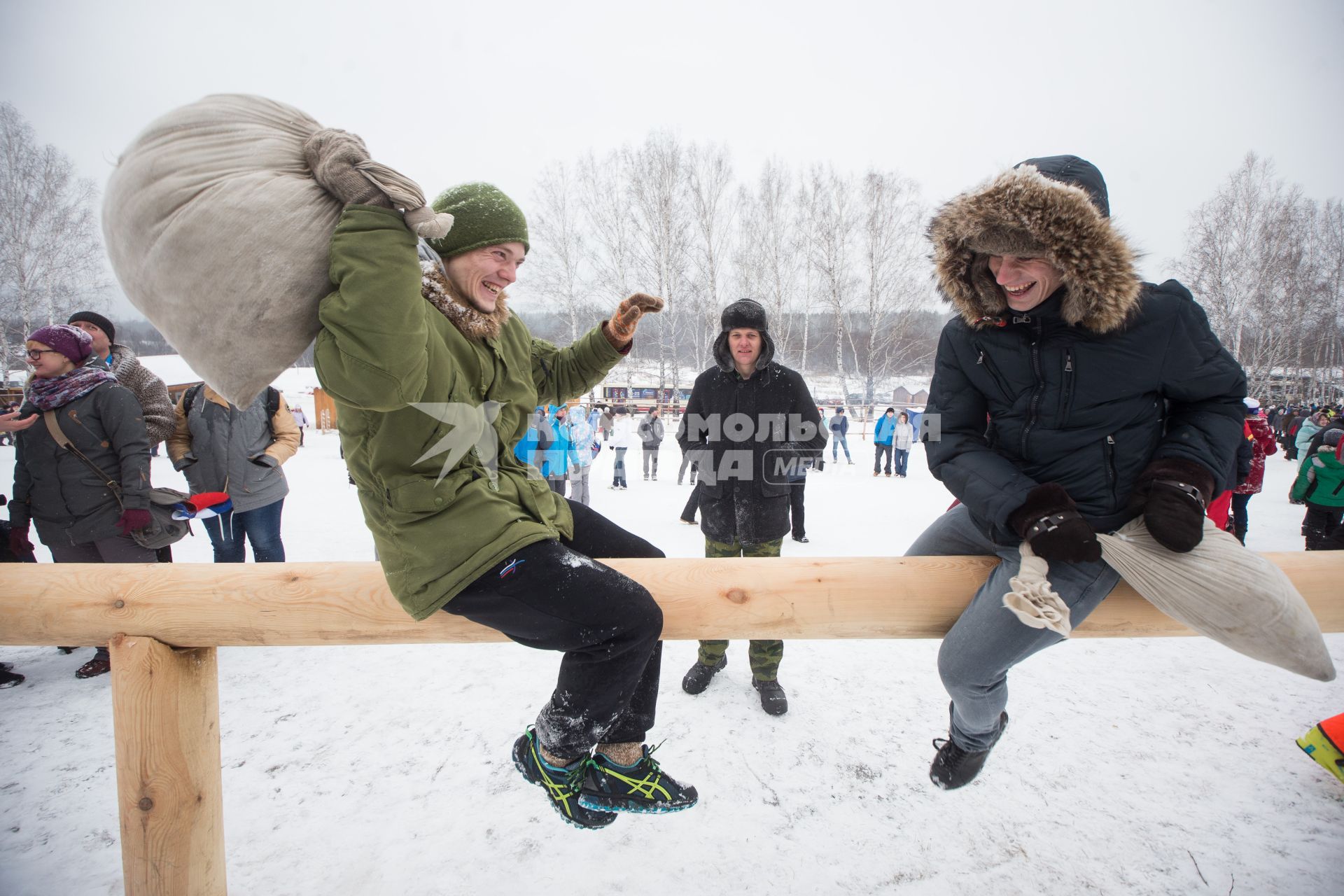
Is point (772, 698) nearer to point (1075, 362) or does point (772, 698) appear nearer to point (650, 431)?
point (1075, 362)

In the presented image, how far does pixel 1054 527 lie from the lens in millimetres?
1314

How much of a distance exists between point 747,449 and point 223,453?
3280 mm

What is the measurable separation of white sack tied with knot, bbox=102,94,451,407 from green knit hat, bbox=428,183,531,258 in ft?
0.85

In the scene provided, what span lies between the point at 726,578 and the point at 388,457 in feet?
3.05

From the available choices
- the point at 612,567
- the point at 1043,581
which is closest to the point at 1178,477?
the point at 1043,581

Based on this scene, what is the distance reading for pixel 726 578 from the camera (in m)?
1.59

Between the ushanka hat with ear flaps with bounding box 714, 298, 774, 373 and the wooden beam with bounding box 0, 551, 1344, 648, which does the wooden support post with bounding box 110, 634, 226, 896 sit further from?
the ushanka hat with ear flaps with bounding box 714, 298, 774, 373

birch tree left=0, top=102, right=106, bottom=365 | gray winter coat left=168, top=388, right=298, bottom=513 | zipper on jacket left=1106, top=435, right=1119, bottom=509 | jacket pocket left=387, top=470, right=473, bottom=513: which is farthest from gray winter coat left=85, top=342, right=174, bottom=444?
birch tree left=0, top=102, right=106, bottom=365

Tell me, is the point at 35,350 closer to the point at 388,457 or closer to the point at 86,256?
the point at 388,457

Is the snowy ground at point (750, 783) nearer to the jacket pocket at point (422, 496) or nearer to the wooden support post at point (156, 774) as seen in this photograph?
the wooden support post at point (156, 774)

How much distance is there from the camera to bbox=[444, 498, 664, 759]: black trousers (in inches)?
50.2

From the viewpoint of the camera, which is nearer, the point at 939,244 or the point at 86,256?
the point at 939,244

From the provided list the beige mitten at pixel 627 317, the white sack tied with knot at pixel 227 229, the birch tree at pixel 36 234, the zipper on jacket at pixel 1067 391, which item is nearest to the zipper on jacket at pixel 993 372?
the zipper on jacket at pixel 1067 391

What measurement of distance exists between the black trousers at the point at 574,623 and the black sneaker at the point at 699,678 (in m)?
1.50
